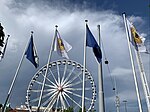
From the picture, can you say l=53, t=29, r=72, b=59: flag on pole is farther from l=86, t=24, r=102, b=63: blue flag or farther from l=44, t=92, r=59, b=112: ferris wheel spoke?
l=44, t=92, r=59, b=112: ferris wheel spoke

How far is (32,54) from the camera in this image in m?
22.9

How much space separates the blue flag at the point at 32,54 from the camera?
22547mm

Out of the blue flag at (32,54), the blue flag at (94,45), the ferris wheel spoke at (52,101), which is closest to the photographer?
the blue flag at (94,45)

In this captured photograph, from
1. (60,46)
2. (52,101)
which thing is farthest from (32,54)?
(52,101)

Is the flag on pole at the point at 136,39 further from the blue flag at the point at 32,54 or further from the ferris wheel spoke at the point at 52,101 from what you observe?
the ferris wheel spoke at the point at 52,101

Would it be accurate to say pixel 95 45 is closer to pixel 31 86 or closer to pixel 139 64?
pixel 139 64

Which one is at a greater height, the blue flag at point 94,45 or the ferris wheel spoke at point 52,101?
the ferris wheel spoke at point 52,101

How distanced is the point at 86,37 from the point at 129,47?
3.55 metres

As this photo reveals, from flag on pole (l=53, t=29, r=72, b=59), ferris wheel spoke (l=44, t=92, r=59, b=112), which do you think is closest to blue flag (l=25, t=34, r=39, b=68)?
flag on pole (l=53, t=29, r=72, b=59)

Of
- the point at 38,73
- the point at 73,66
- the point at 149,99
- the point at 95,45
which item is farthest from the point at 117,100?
the point at 95,45

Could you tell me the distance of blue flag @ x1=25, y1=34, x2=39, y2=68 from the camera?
2255 cm

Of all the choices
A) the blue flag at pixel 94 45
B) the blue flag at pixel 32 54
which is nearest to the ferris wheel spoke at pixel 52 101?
the blue flag at pixel 32 54

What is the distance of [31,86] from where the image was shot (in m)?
47.9

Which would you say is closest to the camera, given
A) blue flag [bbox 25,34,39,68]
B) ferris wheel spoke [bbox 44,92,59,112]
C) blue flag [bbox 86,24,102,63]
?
blue flag [bbox 86,24,102,63]
